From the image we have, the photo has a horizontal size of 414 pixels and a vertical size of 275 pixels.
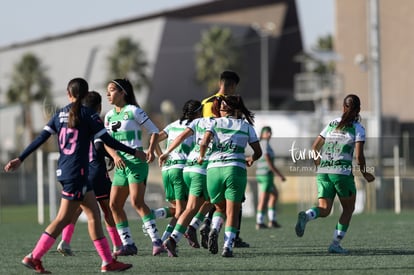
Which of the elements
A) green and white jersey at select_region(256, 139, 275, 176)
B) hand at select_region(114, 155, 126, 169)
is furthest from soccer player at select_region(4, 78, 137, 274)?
green and white jersey at select_region(256, 139, 275, 176)

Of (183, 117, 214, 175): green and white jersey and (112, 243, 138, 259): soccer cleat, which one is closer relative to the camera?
(183, 117, 214, 175): green and white jersey

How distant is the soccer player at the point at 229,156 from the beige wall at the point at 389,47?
64.3m

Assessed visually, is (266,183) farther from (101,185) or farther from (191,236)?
(101,185)

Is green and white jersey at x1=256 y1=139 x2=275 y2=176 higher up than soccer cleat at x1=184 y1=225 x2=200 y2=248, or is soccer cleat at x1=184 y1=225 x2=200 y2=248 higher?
green and white jersey at x1=256 y1=139 x2=275 y2=176

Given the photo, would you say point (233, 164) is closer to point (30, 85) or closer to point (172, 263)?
point (172, 263)

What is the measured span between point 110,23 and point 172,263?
99.3 meters

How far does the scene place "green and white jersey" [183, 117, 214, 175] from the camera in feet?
45.6

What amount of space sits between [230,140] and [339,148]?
1691 millimetres

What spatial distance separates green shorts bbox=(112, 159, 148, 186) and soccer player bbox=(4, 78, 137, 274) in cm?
208

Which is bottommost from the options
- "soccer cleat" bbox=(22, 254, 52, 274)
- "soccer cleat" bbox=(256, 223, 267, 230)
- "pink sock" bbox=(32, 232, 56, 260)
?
"soccer cleat" bbox=(256, 223, 267, 230)

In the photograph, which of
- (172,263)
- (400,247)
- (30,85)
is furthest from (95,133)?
(30,85)

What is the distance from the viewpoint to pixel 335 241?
14.9 meters

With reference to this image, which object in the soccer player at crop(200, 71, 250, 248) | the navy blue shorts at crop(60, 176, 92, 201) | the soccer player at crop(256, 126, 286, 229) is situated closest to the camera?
the navy blue shorts at crop(60, 176, 92, 201)

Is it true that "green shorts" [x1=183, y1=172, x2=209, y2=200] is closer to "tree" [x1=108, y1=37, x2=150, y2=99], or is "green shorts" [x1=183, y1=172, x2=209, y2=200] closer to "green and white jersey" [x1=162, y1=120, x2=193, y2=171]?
"green and white jersey" [x1=162, y1=120, x2=193, y2=171]
